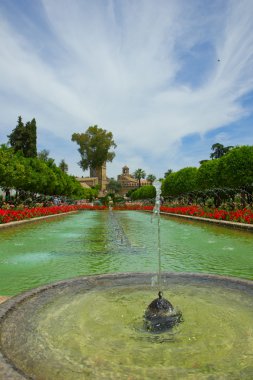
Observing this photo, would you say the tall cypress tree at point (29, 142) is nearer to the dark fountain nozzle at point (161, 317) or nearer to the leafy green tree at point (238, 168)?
the leafy green tree at point (238, 168)

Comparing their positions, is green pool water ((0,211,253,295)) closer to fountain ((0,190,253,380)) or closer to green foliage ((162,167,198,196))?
fountain ((0,190,253,380))

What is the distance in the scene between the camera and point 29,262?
22.4 feet

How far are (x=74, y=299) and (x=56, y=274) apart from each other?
1.94 m

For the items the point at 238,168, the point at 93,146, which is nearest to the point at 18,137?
the point at 93,146

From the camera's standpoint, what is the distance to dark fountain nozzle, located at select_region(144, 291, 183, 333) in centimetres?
313

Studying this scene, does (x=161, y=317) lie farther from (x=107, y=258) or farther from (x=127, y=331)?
(x=107, y=258)

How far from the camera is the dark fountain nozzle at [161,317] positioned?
3128mm

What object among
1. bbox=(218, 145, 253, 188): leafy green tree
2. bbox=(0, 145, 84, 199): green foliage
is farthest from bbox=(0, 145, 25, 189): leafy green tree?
bbox=(218, 145, 253, 188): leafy green tree

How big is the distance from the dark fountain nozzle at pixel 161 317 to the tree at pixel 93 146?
6587 centimetres

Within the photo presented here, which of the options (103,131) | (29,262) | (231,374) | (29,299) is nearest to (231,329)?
(231,374)

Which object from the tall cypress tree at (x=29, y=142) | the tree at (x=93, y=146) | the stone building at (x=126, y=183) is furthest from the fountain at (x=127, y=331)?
the stone building at (x=126, y=183)

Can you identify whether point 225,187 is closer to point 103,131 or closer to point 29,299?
point 29,299

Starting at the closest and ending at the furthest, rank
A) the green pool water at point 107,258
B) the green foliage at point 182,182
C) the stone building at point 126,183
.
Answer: the green pool water at point 107,258
the green foliage at point 182,182
the stone building at point 126,183

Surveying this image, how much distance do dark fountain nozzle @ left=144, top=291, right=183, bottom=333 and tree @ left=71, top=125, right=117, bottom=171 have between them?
65871mm
